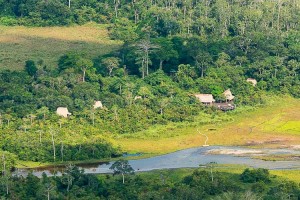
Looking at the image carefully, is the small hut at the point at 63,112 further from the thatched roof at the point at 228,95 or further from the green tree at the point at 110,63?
the thatched roof at the point at 228,95

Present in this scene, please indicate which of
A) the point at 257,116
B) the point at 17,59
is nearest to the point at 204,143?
the point at 257,116

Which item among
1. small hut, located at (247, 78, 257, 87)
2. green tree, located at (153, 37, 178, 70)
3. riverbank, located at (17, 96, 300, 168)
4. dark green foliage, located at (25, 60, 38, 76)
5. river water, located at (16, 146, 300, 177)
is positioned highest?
green tree, located at (153, 37, 178, 70)

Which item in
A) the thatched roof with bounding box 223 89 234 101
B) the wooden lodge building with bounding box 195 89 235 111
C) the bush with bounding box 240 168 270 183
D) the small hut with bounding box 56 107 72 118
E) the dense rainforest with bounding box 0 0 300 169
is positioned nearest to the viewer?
the bush with bounding box 240 168 270 183

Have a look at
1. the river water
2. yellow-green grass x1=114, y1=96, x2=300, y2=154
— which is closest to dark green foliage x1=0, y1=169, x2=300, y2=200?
the river water

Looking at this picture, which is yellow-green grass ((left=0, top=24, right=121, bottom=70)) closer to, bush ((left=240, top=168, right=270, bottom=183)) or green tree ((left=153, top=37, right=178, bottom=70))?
green tree ((left=153, top=37, right=178, bottom=70))

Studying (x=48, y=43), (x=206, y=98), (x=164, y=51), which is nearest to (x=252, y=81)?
(x=206, y=98)

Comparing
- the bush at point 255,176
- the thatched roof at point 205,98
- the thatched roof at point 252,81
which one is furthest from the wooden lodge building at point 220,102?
the bush at point 255,176

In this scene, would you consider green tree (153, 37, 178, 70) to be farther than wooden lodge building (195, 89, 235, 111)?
Yes
